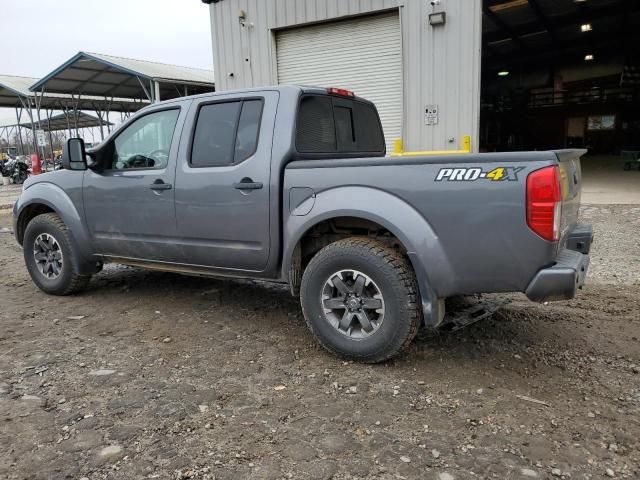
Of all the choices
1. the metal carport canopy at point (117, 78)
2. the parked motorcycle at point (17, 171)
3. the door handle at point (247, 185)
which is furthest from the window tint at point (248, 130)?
the parked motorcycle at point (17, 171)

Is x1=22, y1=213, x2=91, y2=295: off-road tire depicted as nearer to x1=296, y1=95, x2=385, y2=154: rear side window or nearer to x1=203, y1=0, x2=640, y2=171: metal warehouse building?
x1=296, y1=95, x2=385, y2=154: rear side window

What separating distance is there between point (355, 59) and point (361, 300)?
8202 millimetres

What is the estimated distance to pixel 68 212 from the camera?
493 cm

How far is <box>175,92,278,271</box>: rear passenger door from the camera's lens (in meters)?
3.80

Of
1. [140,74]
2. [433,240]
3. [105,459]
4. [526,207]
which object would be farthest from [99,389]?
[140,74]

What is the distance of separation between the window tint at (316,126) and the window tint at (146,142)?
3.78ft

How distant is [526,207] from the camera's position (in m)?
2.85

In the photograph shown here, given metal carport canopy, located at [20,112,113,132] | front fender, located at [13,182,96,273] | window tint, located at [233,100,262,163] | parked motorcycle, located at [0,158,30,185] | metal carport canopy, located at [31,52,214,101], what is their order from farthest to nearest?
metal carport canopy, located at [20,112,113,132]
parked motorcycle, located at [0,158,30,185]
metal carport canopy, located at [31,52,214,101]
front fender, located at [13,182,96,273]
window tint, located at [233,100,262,163]

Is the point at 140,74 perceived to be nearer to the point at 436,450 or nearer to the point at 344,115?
the point at 344,115

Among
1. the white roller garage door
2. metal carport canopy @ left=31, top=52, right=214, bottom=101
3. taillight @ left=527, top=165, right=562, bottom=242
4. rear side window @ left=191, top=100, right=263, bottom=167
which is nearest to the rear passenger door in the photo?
rear side window @ left=191, top=100, right=263, bottom=167

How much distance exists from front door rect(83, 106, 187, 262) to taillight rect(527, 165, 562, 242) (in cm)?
273

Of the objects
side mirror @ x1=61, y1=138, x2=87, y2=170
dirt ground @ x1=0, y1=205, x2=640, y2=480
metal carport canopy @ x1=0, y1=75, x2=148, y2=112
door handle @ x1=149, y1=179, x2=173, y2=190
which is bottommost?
dirt ground @ x1=0, y1=205, x2=640, y2=480

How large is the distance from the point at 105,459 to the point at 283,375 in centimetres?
122

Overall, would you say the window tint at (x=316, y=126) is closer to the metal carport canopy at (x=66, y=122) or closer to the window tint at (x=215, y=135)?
the window tint at (x=215, y=135)
